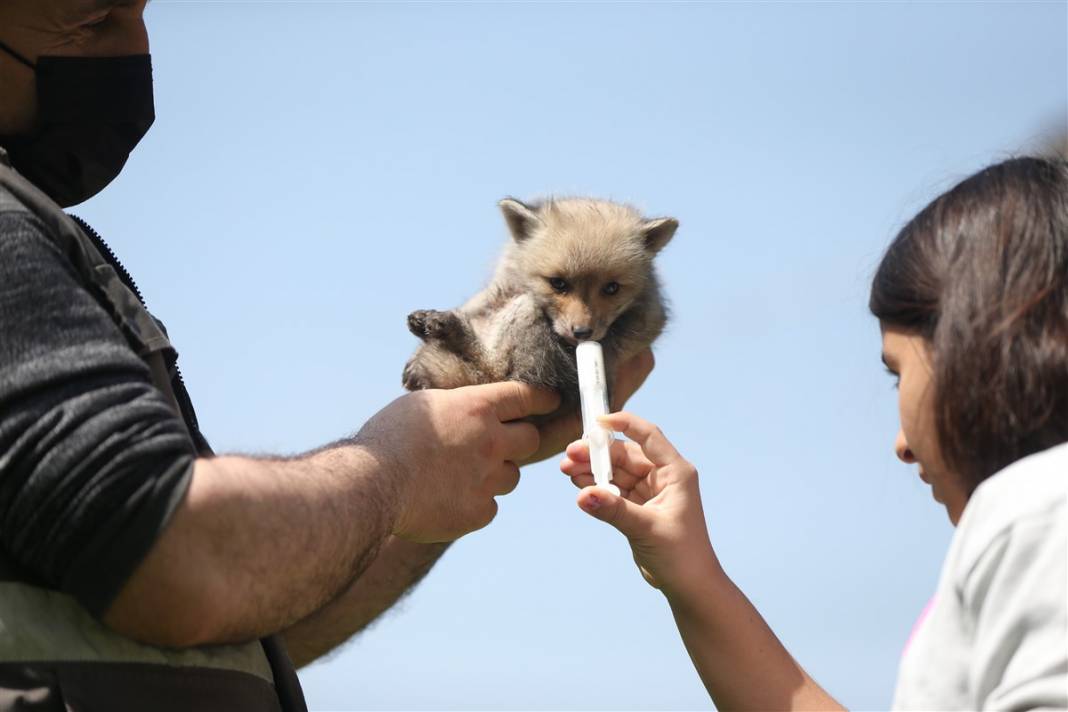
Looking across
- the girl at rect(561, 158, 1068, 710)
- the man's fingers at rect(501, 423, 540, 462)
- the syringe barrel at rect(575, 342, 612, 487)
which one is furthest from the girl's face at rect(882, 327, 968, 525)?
A: the man's fingers at rect(501, 423, 540, 462)

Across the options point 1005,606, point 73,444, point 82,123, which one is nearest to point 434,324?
point 82,123

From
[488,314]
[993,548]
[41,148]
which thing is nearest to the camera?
[993,548]

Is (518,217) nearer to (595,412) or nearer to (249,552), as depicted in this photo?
(595,412)

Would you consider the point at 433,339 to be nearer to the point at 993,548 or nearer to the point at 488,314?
the point at 488,314

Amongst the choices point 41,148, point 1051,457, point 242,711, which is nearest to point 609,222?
point 41,148

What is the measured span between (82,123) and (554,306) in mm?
2662

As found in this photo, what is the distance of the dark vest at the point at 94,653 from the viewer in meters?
2.49

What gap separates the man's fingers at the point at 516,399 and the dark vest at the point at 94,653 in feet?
5.23

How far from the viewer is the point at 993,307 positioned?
2232mm

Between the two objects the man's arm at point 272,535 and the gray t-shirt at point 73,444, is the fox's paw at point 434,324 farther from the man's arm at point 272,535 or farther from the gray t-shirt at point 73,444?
the gray t-shirt at point 73,444

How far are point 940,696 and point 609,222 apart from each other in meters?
4.65

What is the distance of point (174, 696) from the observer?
2.71 metres

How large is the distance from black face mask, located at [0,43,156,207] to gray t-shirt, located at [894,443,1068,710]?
9.35 feet

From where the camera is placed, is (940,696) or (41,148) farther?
(41,148)
